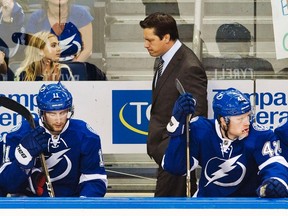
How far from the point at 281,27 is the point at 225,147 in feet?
7.66

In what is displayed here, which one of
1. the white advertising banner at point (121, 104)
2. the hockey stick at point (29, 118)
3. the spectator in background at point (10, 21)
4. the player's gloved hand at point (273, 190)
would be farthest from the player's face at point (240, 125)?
the spectator in background at point (10, 21)

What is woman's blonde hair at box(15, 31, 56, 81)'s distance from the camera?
25.9 ft

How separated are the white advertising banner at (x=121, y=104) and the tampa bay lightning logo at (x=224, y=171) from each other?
206 cm

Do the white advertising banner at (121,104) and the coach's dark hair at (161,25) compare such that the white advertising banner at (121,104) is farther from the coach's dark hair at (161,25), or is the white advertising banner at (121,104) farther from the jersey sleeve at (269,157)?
the jersey sleeve at (269,157)

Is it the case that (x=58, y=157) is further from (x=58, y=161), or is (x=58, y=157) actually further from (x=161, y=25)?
(x=161, y=25)

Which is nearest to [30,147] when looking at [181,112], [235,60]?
[181,112]

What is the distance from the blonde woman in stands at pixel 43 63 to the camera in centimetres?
789

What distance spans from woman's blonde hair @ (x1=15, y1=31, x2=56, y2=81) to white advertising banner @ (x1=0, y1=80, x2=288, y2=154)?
75mm

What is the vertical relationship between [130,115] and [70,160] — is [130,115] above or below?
above

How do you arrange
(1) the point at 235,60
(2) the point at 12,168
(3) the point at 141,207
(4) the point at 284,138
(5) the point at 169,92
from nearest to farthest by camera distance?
1. (3) the point at 141,207
2. (2) the point at 12,168
3. (4) the point at 284,138
4. (5) the point at 169,92
5. (1) the point at 235,60

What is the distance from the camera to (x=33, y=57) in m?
7.93

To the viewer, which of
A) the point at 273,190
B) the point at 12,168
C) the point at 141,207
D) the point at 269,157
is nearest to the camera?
the point at 141,207

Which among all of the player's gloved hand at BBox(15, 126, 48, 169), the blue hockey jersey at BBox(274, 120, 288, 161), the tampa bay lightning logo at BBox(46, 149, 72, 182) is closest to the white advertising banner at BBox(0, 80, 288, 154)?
the blue hockey jersey at BBox(274, 120, 288, 161)

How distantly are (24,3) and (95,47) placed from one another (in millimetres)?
609
